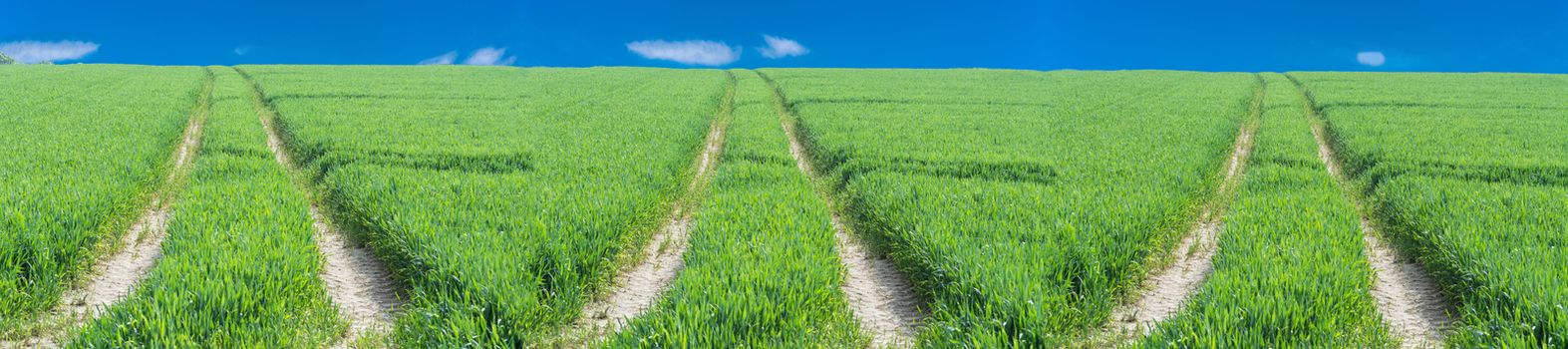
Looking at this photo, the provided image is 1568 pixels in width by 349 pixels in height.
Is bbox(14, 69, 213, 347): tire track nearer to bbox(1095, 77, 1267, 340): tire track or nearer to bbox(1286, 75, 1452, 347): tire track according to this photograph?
bbox(1095, 77, 1267, 340): tire track

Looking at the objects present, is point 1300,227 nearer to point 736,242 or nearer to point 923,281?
point 923,281

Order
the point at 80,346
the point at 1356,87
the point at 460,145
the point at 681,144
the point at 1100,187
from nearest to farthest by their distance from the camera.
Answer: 1. the point at 80,346
2. the point at 1100,187
3. the point at 460,145
4. the point at 681,144
5. the point at 1356,87

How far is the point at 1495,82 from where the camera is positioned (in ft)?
101

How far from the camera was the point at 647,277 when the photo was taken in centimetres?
701

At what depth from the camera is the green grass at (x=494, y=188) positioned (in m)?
5.68

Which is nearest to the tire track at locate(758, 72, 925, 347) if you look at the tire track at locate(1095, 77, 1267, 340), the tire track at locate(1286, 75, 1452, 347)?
Answer: the tire track at locate(1095, 77, 1267, 340)

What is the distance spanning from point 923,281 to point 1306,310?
90.1 inches

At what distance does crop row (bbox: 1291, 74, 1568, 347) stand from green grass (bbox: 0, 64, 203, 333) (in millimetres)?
8740

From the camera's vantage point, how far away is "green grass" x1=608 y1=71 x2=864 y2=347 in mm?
5082

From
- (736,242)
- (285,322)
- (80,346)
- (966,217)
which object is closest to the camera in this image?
(80,346)

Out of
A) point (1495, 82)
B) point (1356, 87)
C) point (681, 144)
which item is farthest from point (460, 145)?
point (1495, 82)

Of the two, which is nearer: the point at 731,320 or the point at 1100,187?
the point at 731,320

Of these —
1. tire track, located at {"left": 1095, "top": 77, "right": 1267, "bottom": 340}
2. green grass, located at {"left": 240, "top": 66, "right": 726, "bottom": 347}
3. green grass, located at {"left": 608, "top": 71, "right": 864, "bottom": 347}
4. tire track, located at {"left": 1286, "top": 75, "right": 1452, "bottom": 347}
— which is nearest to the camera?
green grass, located at {"left": 608, "top": 71, "right": 864, "bottom": 347}

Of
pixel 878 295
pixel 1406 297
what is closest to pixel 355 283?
pixel 878 295
